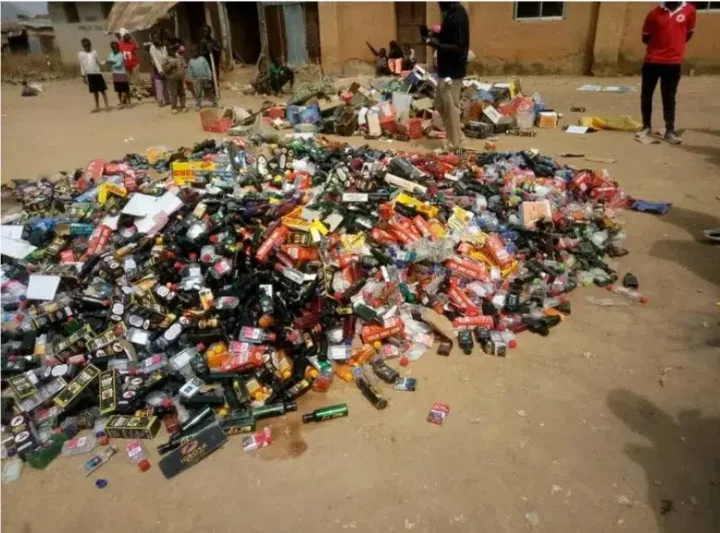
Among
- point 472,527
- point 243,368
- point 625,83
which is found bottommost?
point 472,527

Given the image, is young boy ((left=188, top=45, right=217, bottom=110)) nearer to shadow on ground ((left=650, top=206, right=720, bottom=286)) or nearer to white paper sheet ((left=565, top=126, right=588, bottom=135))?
white paper sheet ((left=565, top=126, right=588, bottom=135))

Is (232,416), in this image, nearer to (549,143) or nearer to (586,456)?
(586,456)

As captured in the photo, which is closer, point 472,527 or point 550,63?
point 472,527

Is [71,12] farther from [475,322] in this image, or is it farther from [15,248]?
[475,322]

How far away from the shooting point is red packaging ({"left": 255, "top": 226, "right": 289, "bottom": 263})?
4.21 metres

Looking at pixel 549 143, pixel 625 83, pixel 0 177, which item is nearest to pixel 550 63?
pixel 625 83

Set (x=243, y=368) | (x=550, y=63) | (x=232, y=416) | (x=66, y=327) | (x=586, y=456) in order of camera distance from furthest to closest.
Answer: (x=550, y=63)
(x=66, y=327)
(x=243, y=368)
(x=232, y=416)
(x=586, y=456)

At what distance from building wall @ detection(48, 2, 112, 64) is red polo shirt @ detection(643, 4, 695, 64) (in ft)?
63.9

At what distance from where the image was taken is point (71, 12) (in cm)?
1995

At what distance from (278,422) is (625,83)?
11664mm

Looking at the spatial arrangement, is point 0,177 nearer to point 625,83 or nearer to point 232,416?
point 232,416

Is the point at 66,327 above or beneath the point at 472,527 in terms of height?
above

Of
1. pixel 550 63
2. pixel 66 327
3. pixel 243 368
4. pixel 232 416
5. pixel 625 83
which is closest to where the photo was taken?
pixel 232 416

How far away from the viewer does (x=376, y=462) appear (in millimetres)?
2957
